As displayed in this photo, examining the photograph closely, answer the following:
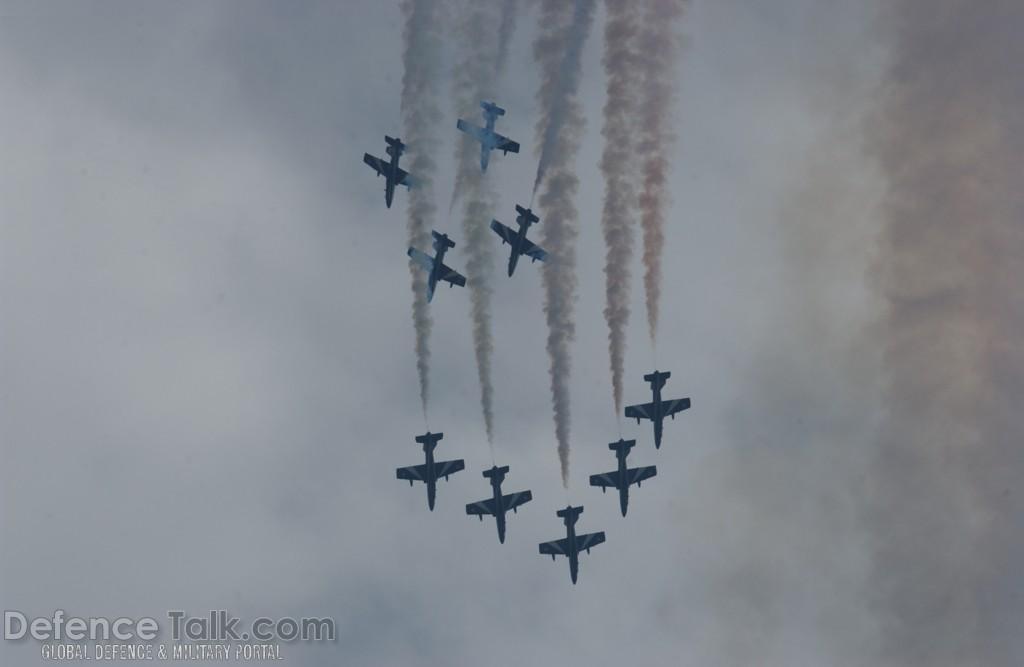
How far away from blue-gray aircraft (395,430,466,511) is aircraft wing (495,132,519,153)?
1399 centimetres

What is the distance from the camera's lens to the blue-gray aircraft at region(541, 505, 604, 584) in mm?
75562

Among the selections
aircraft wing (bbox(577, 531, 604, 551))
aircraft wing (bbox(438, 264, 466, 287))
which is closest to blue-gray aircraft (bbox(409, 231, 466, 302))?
aircraft wing (bbox(438, 264, 466, 287))

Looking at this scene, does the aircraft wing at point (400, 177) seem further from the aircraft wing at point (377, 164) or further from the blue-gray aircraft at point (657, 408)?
the blue-gray aircraft at point (657, 408)

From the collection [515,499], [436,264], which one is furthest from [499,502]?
[436,264]

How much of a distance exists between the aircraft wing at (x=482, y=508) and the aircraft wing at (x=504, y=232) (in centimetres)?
1297

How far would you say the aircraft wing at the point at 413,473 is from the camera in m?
76.1

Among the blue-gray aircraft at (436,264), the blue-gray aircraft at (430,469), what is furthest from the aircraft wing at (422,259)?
the blue-gray aircraft at (430,469)

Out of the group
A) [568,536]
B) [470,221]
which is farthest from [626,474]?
[470,221]

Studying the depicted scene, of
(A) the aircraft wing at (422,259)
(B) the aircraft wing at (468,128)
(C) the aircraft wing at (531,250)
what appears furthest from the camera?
(C) the aircraft wing at (531,250)

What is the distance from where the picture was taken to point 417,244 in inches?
2633

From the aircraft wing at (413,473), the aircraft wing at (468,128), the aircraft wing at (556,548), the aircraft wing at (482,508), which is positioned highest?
Answer: the aircraft wing at (468,128)

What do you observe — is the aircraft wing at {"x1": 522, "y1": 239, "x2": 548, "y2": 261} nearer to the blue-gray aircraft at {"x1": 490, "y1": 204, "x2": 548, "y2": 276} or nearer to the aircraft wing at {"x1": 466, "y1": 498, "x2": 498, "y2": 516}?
the blue-gray aircraft at {"x1": 490, "y1": 204, "x2": 548, "y2": 276}

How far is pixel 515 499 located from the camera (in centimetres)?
7562

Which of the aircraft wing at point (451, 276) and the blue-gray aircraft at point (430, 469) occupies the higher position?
the aircraft wing at point (451, 276)
